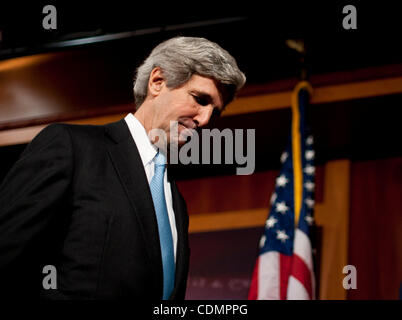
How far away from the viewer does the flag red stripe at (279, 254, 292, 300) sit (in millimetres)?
2965

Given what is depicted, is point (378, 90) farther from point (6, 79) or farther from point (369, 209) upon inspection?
point (6, 79)

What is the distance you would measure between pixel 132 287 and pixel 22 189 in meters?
0.33

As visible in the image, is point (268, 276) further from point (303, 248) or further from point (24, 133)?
point (24, 133)

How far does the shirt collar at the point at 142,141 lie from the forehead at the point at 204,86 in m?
0.22

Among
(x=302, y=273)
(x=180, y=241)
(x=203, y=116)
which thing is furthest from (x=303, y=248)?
(x=180, y=241)

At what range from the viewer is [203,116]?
181 centimetres

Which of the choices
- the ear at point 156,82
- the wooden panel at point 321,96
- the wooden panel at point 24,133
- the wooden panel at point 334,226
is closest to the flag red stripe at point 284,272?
the wooden panel at point 334,226

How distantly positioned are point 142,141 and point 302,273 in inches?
61.4

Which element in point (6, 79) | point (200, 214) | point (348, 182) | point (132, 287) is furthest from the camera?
point (6, 79)

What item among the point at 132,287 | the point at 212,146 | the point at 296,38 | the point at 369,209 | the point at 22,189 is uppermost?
the point at 296,38

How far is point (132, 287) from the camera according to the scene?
1331 mm

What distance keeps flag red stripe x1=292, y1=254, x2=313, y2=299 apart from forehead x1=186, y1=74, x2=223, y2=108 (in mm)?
1388

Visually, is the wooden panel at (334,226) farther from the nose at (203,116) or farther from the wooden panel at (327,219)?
the nose at (203,116)

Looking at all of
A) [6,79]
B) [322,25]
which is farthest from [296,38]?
[6,79]
